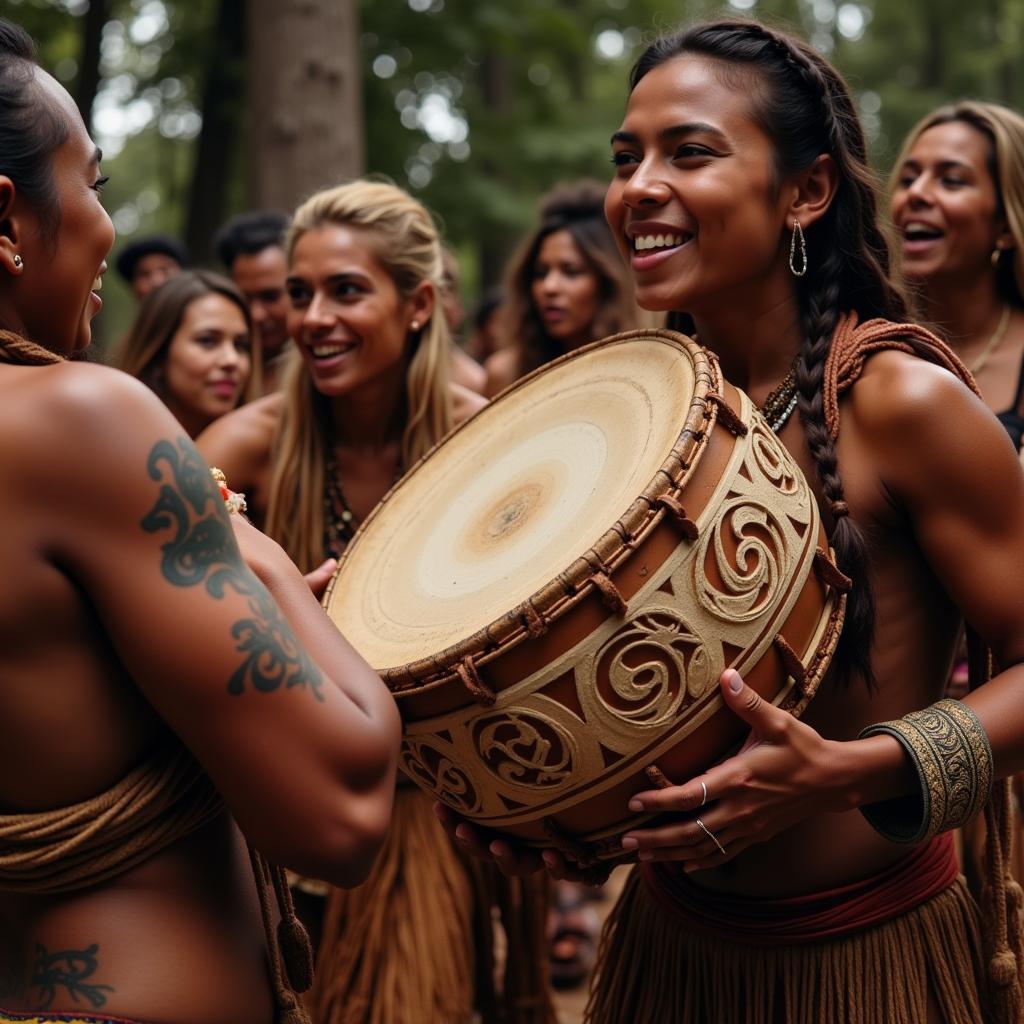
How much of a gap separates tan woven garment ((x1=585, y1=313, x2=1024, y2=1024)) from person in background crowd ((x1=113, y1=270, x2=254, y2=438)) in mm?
3521

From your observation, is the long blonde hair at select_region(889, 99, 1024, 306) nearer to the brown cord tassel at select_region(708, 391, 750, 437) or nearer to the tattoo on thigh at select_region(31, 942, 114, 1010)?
the brown cord tassel at select_region(708, 391, 750, 437)

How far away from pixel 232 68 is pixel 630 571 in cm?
1043

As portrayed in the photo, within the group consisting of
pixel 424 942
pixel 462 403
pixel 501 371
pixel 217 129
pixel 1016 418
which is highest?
pixel 1016 418

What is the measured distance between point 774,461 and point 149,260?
21.3 feet

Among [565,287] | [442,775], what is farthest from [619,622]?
[565,287]

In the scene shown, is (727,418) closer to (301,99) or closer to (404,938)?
(404,938)

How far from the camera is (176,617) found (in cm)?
146

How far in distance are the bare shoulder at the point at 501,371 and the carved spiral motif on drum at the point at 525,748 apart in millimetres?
4346

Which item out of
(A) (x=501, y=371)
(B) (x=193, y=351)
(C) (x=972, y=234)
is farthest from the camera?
(A) (x=501, y=371)

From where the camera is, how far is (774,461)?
2014 millimetres

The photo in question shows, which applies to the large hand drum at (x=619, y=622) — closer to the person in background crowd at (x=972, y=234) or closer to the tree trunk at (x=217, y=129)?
the person in background crowd at (x=972, y=234)

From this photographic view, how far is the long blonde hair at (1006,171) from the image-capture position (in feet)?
13.5

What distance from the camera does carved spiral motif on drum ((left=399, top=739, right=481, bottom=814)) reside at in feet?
6.54

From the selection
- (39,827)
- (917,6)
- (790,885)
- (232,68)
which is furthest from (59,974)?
(917,6)
